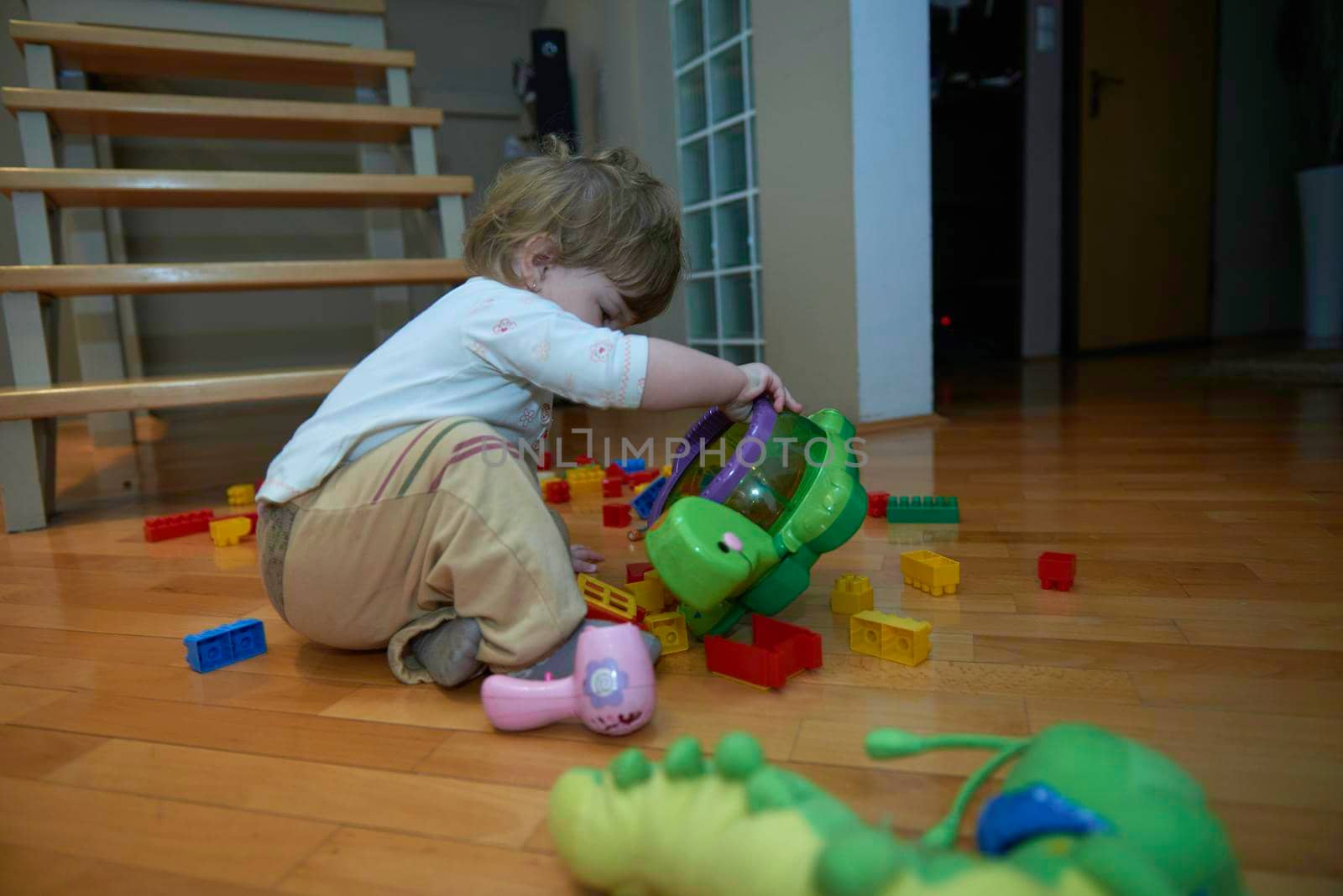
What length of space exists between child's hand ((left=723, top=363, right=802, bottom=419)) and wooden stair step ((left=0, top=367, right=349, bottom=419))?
96 centimetres

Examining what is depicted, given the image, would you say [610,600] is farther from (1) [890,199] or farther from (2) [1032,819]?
(1) [890,199]

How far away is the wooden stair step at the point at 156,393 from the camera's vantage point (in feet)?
4.56

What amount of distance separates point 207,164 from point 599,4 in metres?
1.51

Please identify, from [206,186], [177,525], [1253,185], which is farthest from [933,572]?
[1253,185]

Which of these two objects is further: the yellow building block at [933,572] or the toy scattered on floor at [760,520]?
the yellow building block at [933,572]

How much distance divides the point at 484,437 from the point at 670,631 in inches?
9.0

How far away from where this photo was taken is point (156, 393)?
4.73 feet

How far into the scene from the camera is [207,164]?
10.1 feet

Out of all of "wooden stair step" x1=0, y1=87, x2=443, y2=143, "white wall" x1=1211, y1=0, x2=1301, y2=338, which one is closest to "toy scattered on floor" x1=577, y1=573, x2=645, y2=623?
"wooden stair step" x1=0, y1=87, x2=443, y2=143

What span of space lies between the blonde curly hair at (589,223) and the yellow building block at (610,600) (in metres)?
0.27

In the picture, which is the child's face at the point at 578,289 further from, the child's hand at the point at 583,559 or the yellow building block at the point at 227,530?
the yellow building block at the point at 227,530

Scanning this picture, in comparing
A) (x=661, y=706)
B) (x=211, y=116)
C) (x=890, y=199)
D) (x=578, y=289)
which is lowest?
(x=661, y=706)

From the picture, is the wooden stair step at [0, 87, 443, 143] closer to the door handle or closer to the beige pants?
the beige pants

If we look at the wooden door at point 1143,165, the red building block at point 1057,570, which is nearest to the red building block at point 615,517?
the red building block at point 1057,570
